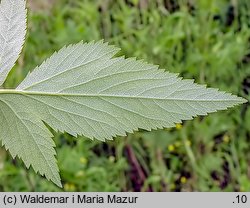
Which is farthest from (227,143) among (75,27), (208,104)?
(208,104)

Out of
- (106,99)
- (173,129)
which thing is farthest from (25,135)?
(173,129)

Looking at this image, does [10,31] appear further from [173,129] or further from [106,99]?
[173,129]

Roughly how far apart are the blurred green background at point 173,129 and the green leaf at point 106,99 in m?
1.00

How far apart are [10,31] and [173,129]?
1.12 meters

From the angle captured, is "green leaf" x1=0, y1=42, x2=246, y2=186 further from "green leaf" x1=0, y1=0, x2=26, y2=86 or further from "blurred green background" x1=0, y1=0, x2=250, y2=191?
"blurred green background" x1=0, y1=0, x2=250, y2=191

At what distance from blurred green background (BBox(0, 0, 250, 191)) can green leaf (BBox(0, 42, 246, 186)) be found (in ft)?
3.29

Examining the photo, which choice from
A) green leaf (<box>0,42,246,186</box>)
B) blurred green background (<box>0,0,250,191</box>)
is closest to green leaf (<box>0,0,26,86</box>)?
green leaf (<box>0,42,246,186</box>)

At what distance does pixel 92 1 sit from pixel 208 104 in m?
1.29

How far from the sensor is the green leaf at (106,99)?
195 mm

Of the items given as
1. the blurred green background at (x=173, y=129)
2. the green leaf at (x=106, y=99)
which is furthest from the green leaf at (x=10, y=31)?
the blurred green background at (x=173, y=129)

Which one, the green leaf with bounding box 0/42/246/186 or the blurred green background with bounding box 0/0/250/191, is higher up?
the blurred green background with bounding box 0/0/250/191

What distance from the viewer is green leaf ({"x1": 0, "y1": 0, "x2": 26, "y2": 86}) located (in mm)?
197

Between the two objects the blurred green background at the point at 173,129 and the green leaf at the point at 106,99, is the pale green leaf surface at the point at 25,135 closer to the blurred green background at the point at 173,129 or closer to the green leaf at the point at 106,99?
the green leaf at the point at 106,99

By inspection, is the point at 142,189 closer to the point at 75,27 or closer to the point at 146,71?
the point at 75,27
